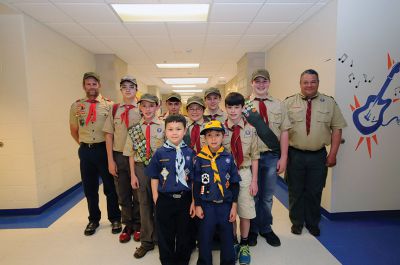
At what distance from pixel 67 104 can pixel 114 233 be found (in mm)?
2609

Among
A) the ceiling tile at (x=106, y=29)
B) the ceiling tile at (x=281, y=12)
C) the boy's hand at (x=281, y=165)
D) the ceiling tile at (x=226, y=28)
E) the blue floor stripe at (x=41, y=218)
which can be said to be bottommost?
the blue floor stripe at (x=41, y=218)

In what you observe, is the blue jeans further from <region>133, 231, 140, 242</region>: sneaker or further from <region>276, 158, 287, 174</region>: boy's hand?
<region>133, 231, 140, 242</region>: sneaker

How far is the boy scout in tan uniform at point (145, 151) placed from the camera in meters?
2.19

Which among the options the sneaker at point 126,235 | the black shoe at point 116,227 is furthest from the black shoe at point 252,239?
the black shoe at point 116,227

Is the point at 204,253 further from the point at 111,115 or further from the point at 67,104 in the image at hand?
the point at 67,104

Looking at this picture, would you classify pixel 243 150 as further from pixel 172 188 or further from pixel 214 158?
pixel 172 188

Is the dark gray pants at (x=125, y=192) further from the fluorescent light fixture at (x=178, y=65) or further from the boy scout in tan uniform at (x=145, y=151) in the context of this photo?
the fluorescent light fixture at (x=178, y=65)

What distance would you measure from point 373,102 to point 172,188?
2.59m

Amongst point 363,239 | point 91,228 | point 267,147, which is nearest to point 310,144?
point 267,147

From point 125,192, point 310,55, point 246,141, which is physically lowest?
point 125,192

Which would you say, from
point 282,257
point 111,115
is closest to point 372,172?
point 282,257

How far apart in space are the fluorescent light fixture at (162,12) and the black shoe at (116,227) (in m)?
2.69

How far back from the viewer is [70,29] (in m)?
3.76

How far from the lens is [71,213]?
329 centimetres
